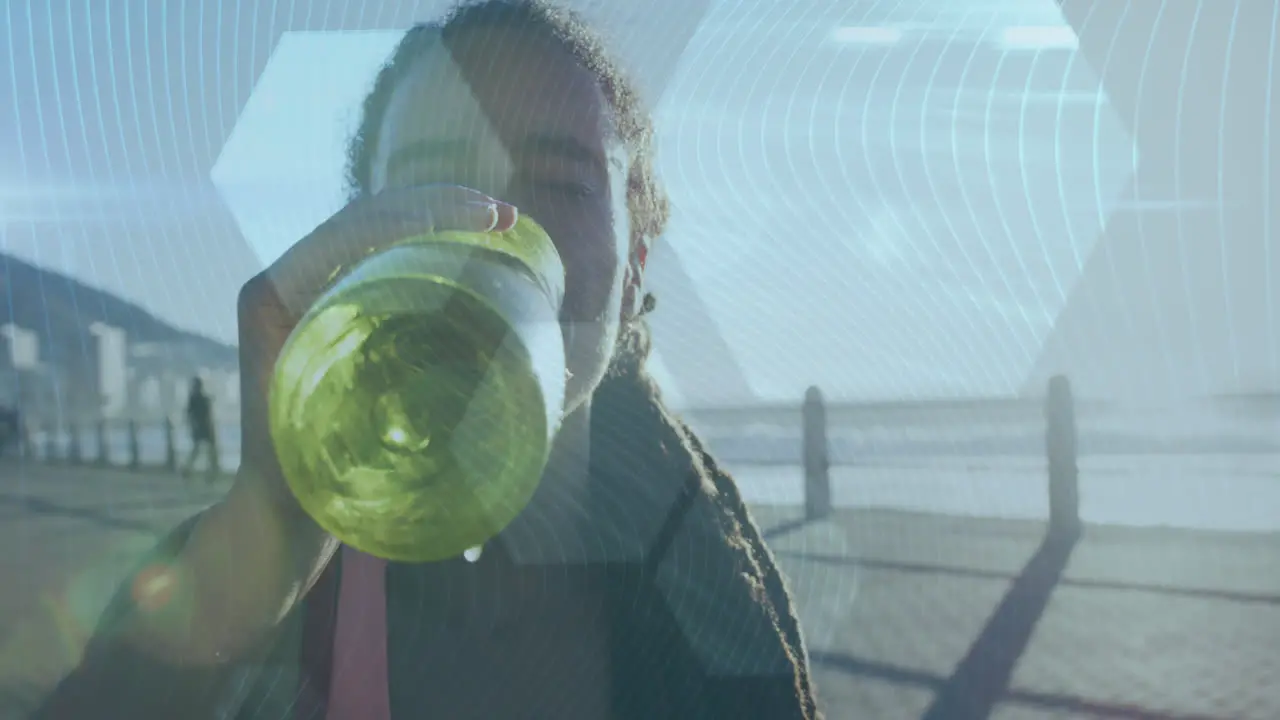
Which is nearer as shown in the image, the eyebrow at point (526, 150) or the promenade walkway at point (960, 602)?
the eyebrow at point (526, 150)

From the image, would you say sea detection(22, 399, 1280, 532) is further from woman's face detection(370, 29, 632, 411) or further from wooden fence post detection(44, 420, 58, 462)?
woman's face detection(370, 29, 632, 411)

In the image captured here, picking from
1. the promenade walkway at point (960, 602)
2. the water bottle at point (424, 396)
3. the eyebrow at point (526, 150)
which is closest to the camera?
the water bottle at point (424, 396)

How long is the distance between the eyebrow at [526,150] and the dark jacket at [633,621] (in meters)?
0.20

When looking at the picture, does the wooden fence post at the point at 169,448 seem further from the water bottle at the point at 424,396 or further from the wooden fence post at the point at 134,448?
the water bottle at the point at 424,396

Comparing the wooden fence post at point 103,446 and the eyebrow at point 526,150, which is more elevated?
the eyebrow at point 526,150

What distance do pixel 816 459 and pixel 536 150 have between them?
33 cm

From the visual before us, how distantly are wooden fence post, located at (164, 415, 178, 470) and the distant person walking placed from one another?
0.05 ft

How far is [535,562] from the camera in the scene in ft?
2.63

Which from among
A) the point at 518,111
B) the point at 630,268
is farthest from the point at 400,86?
the point at 630,268

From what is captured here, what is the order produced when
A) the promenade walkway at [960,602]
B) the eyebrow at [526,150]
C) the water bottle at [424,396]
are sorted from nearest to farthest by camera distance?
1. the water bottle at [424,396]
2. the eyebrow at [526,150]
3. the promenade walkway at [960,602]

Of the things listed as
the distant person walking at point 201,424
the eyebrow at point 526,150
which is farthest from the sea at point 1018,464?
the eyebrow at point 526,150

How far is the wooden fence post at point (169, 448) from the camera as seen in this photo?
77cm

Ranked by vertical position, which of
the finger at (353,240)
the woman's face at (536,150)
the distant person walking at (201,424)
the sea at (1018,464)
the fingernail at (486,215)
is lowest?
the distant person walking at (201,424)

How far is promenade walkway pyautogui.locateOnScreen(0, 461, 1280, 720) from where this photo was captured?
82cm
